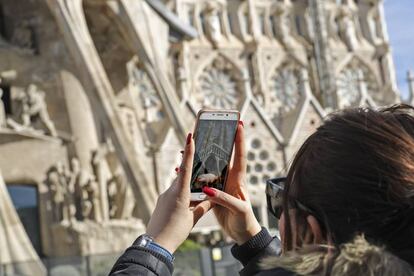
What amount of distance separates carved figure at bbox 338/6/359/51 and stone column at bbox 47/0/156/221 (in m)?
24.5

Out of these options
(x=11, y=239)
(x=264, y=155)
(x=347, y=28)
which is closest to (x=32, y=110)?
(x=11, y=239)

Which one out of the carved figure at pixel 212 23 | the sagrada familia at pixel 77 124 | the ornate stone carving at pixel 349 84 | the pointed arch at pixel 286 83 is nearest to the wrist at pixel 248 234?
the sagrada familia at pixel 77 124

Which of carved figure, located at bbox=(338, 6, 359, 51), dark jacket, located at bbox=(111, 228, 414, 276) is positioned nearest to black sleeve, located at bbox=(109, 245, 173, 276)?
dark jacket, located at bbox=(111, 228, 414, 276)

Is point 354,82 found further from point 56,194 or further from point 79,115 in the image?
point 56,194

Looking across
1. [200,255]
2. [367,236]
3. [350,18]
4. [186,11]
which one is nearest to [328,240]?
[367,236]

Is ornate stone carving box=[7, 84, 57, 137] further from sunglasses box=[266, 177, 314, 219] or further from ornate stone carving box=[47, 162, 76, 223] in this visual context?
sunglasses box=[266, 177, 314, 219]

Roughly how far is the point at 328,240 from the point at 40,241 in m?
10.0

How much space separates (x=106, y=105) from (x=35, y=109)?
1.48 meters

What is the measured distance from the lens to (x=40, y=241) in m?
10.6

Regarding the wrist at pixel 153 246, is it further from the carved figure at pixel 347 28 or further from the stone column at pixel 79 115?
the carved figure at pixel 347 28

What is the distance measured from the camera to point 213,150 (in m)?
1.67

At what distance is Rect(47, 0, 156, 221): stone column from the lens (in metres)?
9.98

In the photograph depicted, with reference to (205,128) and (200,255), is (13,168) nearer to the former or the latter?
(200,255)

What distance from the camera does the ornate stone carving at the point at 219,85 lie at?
97.6 feet
